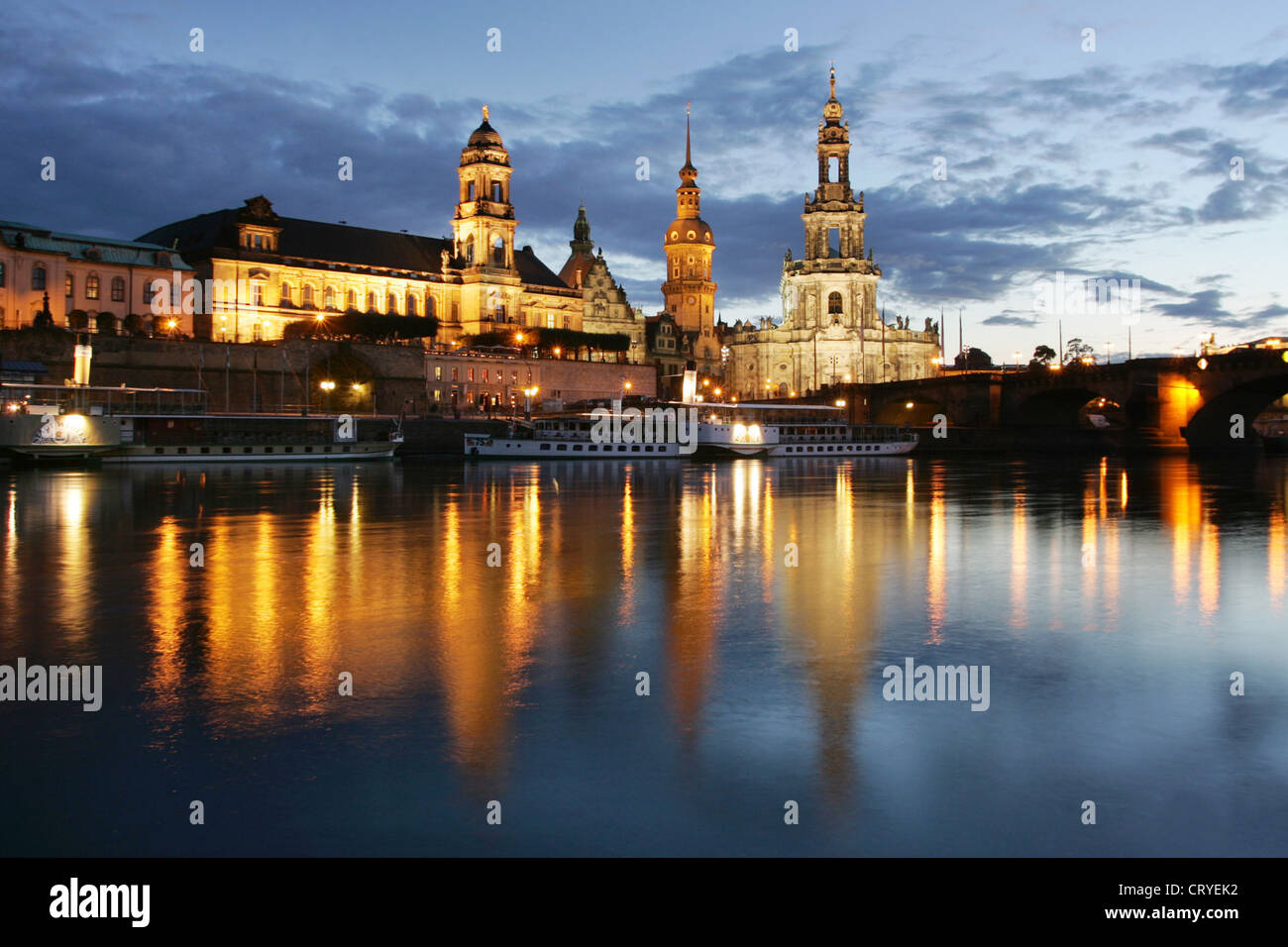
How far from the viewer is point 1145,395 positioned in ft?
238

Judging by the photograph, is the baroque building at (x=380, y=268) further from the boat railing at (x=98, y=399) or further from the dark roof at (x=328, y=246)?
the boat railing at (x=98, y=399)

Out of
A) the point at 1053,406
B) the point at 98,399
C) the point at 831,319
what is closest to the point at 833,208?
the point at 831,319

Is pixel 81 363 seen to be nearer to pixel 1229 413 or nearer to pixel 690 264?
pixel 1229 413

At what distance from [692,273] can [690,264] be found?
4.13 feet

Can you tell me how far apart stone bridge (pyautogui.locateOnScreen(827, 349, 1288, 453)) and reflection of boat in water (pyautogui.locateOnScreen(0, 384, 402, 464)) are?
50.5 meters

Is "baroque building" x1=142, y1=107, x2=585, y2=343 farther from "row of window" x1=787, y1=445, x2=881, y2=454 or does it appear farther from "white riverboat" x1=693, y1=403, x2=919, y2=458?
"row of window" x1=787, y1=445, x2=881, y2=454

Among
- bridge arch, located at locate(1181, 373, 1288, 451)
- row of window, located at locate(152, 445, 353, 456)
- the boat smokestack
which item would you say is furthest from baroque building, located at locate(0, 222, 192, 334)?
bridge arch, located at locate(1181, 373, 1288, 451)

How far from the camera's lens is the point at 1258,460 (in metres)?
62.5

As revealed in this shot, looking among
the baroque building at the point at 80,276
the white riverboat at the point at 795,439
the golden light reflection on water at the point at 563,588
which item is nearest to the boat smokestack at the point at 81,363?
the baroque building at the point at 80,276

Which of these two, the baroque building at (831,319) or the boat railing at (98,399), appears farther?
the baroque building at (831,319)

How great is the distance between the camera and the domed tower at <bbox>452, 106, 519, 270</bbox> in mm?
108000

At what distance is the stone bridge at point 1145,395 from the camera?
219 feet

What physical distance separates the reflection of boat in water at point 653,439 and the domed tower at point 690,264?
64994 mm
